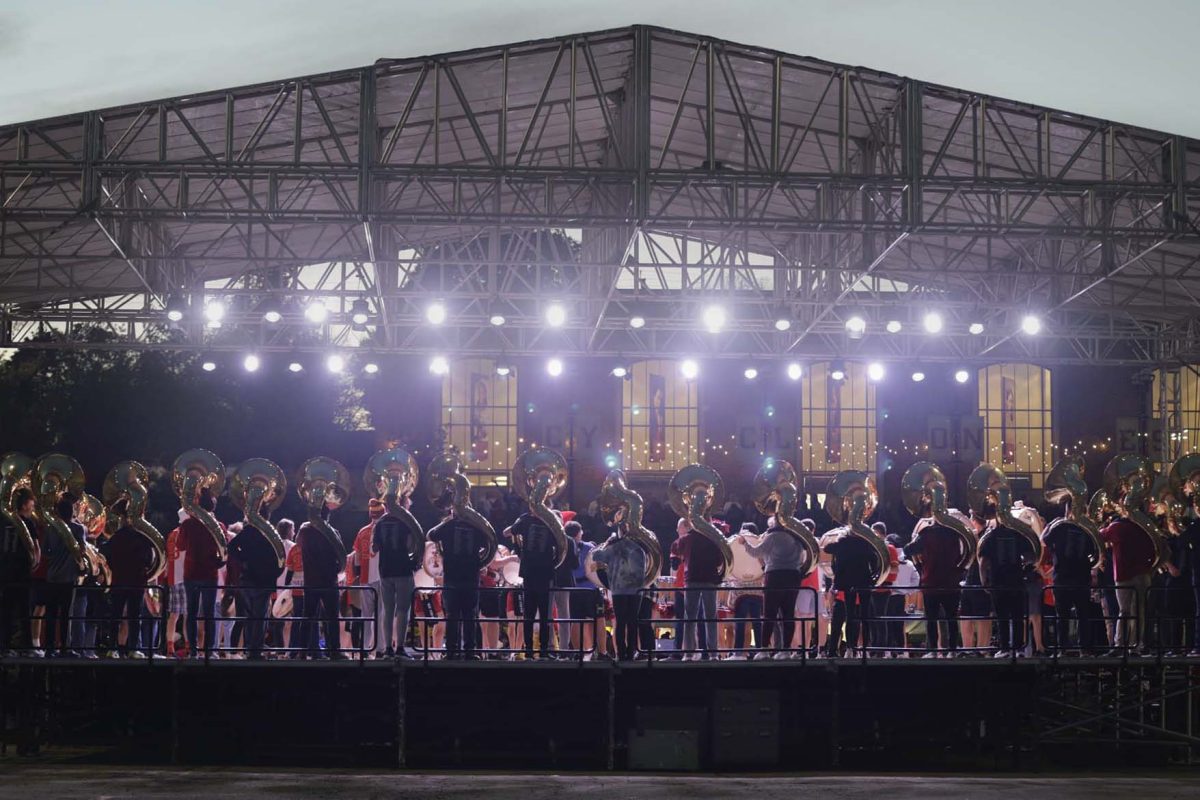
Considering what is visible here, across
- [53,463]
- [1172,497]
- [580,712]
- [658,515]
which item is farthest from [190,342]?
[1172,497]

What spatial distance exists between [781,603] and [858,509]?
137 centimetres

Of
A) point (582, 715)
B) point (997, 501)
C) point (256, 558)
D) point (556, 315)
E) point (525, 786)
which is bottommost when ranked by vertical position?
point (525, 786)

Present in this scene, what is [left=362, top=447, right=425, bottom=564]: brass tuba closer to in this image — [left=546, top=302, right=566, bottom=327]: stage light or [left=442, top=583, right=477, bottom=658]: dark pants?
[left=442, top=583, right=477, bottom=658]: dark pants

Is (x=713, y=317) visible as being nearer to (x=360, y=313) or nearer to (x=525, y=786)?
(x=360, y=313)

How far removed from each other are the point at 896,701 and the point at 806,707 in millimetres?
1123

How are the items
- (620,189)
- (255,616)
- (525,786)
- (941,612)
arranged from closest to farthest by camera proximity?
(525,786) → (255,616) → (941,612) → (620,189)

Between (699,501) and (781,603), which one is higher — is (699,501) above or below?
above

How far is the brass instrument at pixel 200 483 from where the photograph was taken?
18000 mm

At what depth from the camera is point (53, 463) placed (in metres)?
18.8

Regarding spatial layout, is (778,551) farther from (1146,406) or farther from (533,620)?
(1146,406)

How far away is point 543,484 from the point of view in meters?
18.1

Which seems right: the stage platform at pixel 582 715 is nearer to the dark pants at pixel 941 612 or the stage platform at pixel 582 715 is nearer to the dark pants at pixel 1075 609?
the dark pants at pixel 941 612

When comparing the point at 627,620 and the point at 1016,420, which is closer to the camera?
the point at 627,620

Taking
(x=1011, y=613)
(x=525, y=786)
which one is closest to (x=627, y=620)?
Result: (x=525, y=786)
